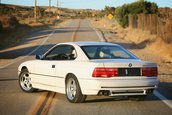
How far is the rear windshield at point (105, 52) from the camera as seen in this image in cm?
1144

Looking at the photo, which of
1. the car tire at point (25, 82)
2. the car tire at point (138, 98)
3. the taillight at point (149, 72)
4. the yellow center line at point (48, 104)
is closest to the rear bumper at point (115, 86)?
the taillight at point (149, 72)

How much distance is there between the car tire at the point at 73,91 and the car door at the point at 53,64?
36 centimetres

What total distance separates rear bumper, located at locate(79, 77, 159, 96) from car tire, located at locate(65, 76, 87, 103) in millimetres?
152

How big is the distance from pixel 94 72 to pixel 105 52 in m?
1.17

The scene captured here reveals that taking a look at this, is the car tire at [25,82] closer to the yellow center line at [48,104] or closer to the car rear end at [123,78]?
the yellow center line at [48,104]

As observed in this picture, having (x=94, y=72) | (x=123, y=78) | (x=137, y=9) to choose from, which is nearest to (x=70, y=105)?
(x=94, y=72)

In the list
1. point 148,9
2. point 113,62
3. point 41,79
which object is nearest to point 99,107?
Answer: point 113,62

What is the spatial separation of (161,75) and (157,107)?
718 cm

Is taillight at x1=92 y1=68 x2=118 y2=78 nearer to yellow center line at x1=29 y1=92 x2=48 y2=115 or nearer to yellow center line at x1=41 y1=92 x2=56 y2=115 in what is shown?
yellow center line at x1=41 y1=92 x2=56 y2=115

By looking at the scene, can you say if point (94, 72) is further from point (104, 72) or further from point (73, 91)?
point (73, 91)

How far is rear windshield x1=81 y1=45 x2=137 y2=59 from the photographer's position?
37.5ft

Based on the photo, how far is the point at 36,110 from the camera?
401 inches

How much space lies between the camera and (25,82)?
43.7 feet

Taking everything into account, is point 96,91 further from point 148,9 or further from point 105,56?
point 148,9
